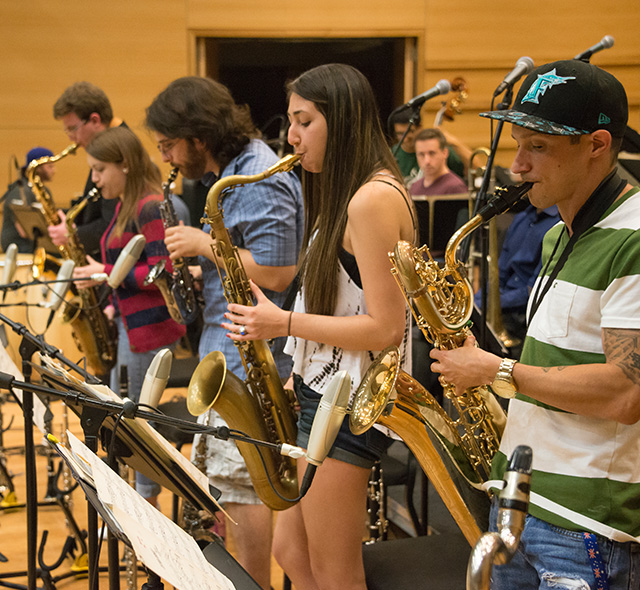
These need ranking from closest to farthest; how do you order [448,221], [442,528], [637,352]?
[637,352], [442,528], [448,221]

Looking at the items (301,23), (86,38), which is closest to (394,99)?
(301,23)

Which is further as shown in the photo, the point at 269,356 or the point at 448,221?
the point at 448,221

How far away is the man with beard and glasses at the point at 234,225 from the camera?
2.06 meters

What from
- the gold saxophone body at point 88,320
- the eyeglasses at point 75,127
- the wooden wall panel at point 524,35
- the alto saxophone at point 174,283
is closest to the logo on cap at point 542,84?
the alto saxophone at point 174,283

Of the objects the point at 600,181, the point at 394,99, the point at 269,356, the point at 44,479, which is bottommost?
the point at 44,479

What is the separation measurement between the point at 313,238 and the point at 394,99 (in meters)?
5.58

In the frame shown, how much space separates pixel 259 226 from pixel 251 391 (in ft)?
1.51

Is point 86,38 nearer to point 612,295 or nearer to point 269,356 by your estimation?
point 269,356

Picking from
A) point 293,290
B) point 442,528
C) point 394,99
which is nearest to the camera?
point 293,290

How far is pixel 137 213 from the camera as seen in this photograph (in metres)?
2.81

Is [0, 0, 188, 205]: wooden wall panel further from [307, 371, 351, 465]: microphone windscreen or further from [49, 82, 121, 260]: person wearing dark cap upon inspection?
[307, 371, 351, 465]: microphone windscreen

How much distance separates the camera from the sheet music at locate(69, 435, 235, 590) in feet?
2.77

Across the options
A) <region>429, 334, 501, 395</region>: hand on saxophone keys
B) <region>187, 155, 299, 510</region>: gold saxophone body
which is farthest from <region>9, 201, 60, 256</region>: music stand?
<region>429, 334, 501, 395</region>: hand on saxophone keys

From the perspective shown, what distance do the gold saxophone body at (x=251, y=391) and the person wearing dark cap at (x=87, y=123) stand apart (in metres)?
1.59
